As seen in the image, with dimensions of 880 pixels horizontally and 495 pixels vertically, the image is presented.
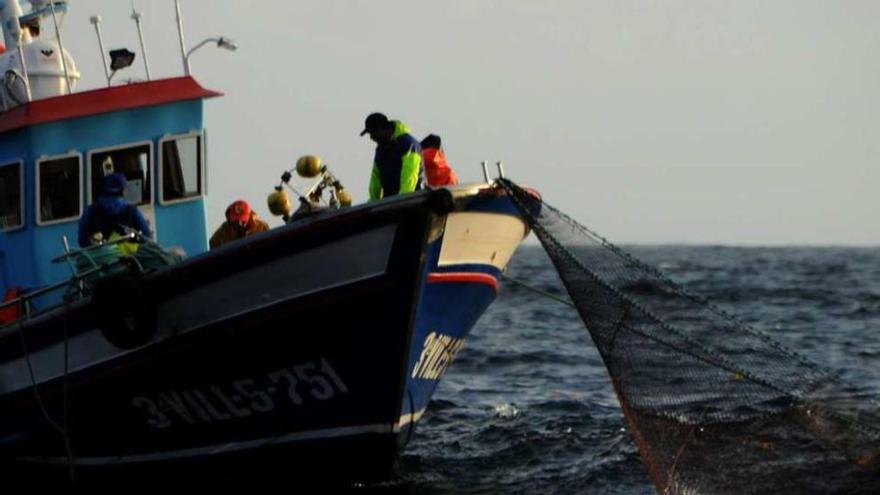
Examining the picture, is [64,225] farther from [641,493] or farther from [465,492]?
[641,493]

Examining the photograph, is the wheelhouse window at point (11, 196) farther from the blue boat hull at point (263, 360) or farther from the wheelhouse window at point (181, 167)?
the blue boat hull at point (263, 360)

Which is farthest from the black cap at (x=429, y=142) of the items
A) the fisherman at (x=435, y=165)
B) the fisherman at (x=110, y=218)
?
the fisherman at (x=110, y=218)

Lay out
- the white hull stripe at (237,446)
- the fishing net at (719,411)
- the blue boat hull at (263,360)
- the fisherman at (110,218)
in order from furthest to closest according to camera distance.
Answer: the fisherman at (110,218) → the white hull stripe at (237,446) → the blue boat hull at (263,360) → the fishing net at (719,411)

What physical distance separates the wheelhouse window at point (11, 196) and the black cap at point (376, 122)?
322 centimetres

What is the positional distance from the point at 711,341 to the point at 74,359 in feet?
14.9

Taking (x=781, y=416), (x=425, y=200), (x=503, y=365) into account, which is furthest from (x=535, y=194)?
(x=503, y=365)

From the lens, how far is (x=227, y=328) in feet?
41.0

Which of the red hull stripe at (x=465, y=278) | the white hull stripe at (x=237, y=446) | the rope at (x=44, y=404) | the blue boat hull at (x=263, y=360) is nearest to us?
the blue boat hull at (x=263, y=360)

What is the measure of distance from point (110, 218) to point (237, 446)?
76.6 inches

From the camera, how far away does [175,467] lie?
43.8 ft

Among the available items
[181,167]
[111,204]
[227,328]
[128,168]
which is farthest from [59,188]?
[227,328]

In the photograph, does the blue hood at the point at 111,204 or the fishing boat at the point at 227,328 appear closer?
the fishing boat at the point at 227,328

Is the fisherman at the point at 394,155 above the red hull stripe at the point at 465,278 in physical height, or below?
above

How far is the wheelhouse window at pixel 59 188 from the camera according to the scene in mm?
14680
